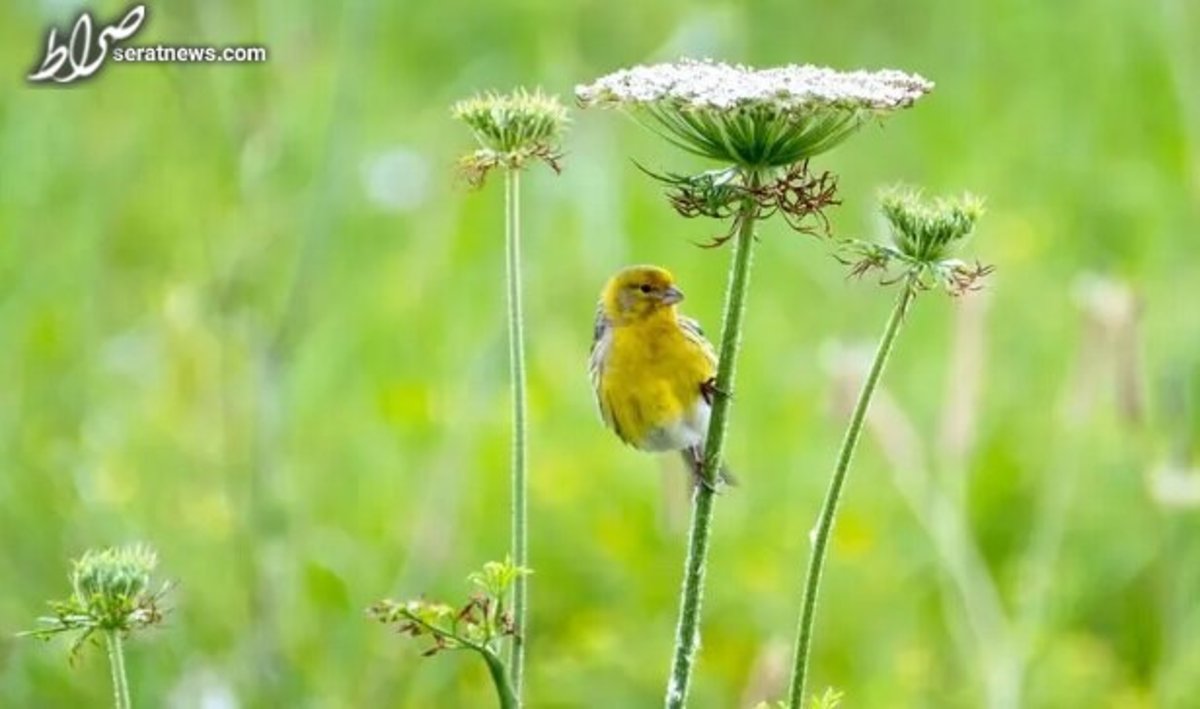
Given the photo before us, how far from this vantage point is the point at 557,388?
6023mm

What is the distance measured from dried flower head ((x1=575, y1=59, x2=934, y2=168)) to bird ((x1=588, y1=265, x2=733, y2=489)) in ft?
2.85

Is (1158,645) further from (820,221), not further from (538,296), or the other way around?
(820,221)

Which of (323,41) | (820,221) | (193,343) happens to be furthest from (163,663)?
(323,41)

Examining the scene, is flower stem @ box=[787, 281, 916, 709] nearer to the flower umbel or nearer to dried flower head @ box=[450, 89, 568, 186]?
the flower umbel

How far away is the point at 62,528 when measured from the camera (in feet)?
15.8

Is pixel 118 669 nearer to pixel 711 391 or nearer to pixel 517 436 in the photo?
pixel 517 436

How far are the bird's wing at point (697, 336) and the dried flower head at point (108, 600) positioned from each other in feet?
3.61

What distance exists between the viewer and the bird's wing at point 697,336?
2.90 meters

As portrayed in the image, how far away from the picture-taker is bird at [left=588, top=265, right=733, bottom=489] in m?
2.89

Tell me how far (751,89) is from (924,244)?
0.68 ft

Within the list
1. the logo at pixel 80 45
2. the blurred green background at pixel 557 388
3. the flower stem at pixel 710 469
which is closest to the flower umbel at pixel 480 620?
the flower stem at pixel 710 469

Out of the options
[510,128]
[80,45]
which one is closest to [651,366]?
[510,128]

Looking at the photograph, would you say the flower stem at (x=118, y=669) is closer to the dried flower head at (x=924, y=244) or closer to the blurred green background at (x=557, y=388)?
the dried flower head at (x=924, y=244)

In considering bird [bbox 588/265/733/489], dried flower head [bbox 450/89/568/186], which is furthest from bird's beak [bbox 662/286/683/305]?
dried flower head [bbox 450/89/568/186]
